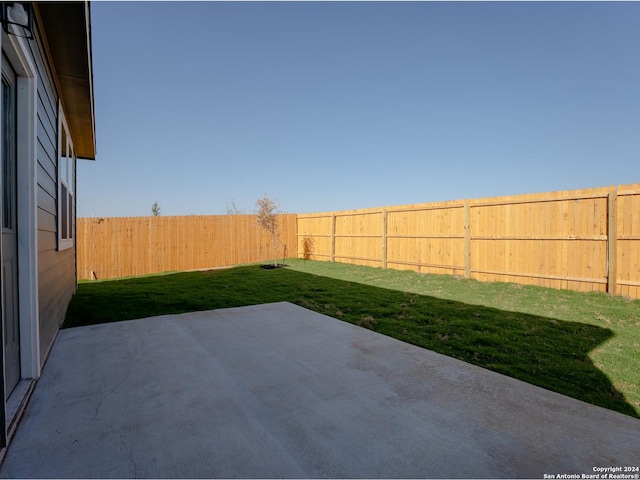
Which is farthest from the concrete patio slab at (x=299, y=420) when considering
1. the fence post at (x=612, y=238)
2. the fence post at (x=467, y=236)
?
the fence post at (x=467, y=236)

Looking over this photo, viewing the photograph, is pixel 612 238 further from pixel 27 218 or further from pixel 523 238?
pixel 27 218

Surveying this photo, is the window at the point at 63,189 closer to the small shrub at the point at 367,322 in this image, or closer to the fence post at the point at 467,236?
the small shrub at the point at 367,322

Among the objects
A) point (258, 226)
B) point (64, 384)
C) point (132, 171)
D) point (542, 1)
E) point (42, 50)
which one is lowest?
point (64, 384)

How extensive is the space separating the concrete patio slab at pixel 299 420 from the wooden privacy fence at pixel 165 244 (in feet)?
30.0

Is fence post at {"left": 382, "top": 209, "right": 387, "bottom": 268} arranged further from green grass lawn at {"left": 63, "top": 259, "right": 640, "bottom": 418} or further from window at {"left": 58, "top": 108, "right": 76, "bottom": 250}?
window at {"left": 58, "top": 108, "right": 76, "bottom": 250}

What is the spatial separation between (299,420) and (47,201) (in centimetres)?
342

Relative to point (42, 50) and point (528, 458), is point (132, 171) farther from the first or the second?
point (528, 458)

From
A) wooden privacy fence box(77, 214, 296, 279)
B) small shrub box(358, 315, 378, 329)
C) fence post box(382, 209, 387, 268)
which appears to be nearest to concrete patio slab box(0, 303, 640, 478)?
small shrub box(358, 315, 378, 329)

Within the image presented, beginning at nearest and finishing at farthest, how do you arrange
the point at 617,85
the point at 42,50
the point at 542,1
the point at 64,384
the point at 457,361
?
the point at 64,384 < the point at 457,361 < the point at 42,50 < the point at 542,1 < the point at 617,85

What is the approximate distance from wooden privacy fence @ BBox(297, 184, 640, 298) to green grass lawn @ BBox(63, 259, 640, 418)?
0.43 metres

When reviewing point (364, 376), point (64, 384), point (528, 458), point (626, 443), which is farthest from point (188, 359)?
point (626, 443)

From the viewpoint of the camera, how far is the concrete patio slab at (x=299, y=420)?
5.13ft

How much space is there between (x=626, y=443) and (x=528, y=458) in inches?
23.1

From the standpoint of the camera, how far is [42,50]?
320 centimetres
